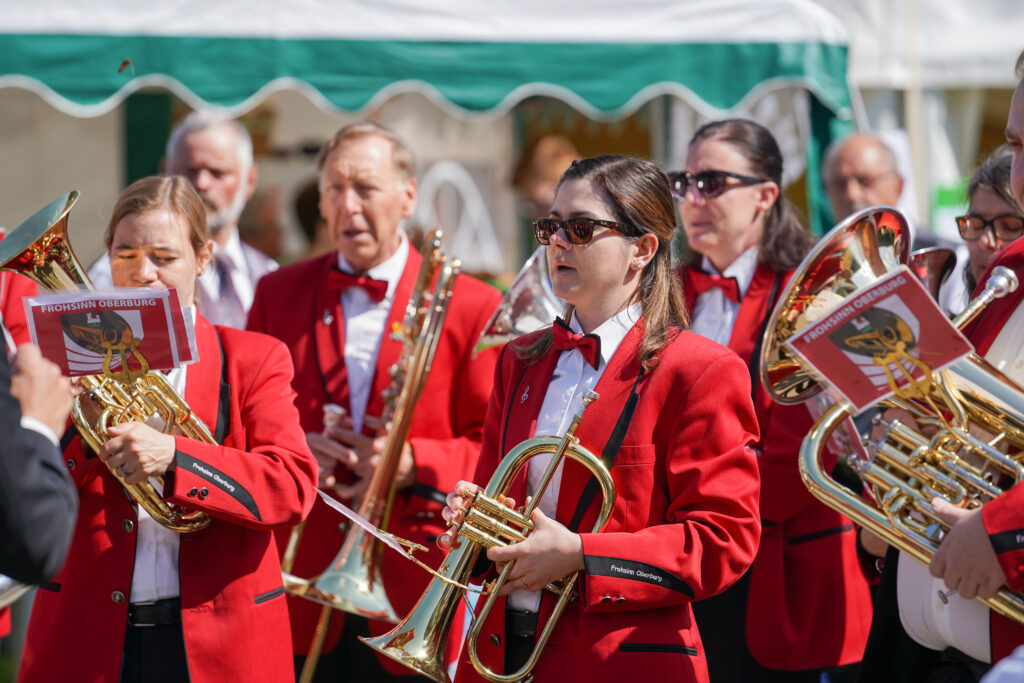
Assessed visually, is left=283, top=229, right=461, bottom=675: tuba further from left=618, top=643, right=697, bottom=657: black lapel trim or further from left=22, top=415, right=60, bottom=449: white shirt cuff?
left=22, top=415, right=60, bottom=449: white shirt cuff

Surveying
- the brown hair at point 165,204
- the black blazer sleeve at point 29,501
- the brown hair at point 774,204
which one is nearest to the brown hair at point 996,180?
the brown hair at point 774,204

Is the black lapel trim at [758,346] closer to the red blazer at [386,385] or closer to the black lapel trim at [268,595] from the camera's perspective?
the red blazer at [386,385]

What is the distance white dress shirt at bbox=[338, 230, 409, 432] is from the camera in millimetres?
4324

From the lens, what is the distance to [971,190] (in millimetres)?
4039

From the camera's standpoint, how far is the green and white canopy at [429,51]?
5.92m

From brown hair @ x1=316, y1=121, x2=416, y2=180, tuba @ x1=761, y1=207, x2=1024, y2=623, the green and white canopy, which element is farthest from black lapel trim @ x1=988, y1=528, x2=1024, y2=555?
the green and white canopy

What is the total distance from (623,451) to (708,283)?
1.56 metres

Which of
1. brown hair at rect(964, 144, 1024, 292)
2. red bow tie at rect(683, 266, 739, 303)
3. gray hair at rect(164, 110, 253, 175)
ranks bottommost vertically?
red bow tie at rect(683, 266, 739, 303)

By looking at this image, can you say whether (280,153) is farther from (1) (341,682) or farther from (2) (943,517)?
(2) (943,517)

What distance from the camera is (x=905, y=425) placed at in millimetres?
2799

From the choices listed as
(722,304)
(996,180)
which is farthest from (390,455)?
(996,180)

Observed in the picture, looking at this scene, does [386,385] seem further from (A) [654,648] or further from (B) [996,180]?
(B) [996,180]

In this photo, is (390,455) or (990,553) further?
(390,455)

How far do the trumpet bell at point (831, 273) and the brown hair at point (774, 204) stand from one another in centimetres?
129
